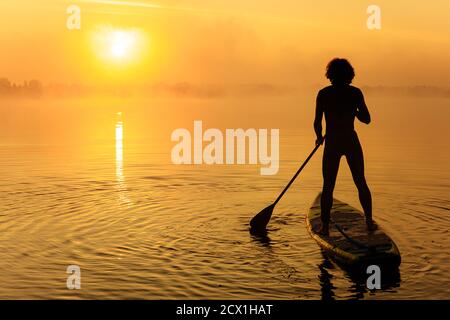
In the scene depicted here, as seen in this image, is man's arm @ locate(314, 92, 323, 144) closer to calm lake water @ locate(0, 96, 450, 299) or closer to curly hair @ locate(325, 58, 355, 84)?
curly hair @ locate(325, 58, 355, 84)

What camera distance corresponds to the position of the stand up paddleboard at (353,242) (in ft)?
29.5

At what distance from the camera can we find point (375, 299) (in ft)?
26.2

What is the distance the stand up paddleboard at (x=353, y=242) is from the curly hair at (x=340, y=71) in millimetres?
2567

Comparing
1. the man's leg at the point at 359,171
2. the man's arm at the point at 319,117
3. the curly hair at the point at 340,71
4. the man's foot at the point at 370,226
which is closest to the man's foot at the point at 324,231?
the man's foot at the point at 370,226

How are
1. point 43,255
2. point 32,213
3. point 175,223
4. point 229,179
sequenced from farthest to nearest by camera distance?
1. point 229,179
2. point 32,213
3. point 175,223
4. point 43,255

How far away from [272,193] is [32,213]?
648 cm

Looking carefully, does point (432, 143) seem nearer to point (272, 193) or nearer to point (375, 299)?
point (272, 193)

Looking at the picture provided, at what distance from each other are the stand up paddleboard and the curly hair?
2567 mm

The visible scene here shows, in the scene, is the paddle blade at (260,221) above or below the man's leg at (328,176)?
below

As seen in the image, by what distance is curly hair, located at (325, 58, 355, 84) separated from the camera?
10109 mm

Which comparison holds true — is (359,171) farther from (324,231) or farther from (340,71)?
(340,71)

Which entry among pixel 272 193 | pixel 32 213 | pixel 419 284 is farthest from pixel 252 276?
pixel 272 193

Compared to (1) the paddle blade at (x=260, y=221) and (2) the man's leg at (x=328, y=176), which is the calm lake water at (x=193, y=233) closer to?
(1) the paddle blade at (x=260, y=221)

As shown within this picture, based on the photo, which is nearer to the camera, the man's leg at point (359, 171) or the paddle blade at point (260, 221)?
the man's leg at point (359, 171)
